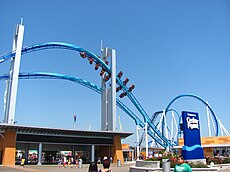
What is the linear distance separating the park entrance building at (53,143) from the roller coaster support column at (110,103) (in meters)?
1.89

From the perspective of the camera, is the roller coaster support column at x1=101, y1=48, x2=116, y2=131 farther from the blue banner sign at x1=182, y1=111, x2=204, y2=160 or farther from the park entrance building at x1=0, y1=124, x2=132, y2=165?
the blue banner sign at x1=182, y1=111, x2=204, y2=160

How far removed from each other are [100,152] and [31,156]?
11.3 meters

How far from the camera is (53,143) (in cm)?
3322

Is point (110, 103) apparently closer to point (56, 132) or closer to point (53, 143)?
point (56, 132)

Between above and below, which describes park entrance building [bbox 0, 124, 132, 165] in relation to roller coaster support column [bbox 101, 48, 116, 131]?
below

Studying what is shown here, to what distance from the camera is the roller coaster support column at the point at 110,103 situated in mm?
38062

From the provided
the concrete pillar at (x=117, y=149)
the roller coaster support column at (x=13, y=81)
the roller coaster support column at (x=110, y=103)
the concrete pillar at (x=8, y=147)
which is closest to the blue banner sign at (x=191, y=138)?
the roller coaster support column at (x=110, y=103)

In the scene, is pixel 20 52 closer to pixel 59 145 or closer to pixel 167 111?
pixel 59 145

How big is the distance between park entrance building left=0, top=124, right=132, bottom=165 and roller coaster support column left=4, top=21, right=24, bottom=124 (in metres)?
2.02

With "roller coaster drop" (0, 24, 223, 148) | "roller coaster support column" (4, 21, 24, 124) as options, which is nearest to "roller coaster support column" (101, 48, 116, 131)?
"roller coaster drop" (0, 24, 223, 148)

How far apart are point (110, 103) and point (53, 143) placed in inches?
408

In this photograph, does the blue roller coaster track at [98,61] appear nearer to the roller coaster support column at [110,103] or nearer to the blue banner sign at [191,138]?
the roller coaster support column at [110,103]

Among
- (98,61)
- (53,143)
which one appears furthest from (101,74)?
(53,143)

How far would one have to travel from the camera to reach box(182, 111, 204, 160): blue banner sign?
1897 cm
